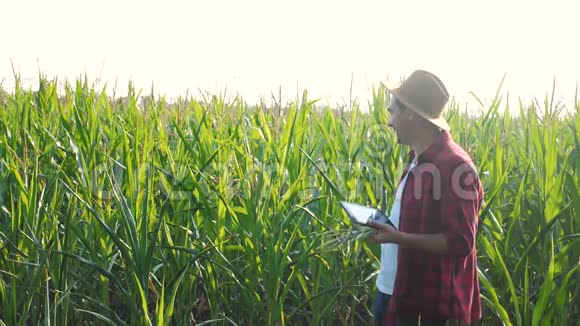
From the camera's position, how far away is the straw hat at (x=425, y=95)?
99.2 inches

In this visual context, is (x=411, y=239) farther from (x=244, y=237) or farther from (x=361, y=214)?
(x=244, y=237)

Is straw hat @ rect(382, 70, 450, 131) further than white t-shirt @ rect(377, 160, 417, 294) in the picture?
No

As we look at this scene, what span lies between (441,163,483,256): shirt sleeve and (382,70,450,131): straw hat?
18 centimetres

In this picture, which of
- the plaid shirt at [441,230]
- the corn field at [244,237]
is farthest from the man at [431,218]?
the corn field at [244,237]

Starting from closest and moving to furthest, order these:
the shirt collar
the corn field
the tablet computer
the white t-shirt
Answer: the tablet computer, the shirt collar, the white t-shirt, the corn field

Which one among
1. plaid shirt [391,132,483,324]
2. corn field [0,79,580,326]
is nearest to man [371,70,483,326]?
plaid shirt [391,132,483,324]

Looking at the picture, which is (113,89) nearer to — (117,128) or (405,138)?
(117,128)

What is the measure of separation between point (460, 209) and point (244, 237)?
3.06ft

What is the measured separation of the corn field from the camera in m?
2.98

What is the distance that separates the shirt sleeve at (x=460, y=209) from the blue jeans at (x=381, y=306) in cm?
41

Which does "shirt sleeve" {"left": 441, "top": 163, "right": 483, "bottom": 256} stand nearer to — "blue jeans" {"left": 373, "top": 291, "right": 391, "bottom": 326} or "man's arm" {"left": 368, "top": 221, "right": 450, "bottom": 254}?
"man's arm" {"left": 368, "top": 221, "right": 450, "bottom": 254}

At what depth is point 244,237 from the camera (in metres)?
2.96

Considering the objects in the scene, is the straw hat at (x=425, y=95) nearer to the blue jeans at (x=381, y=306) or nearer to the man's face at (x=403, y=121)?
the man's face at (x=403, y=121)

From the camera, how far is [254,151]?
3949mm
